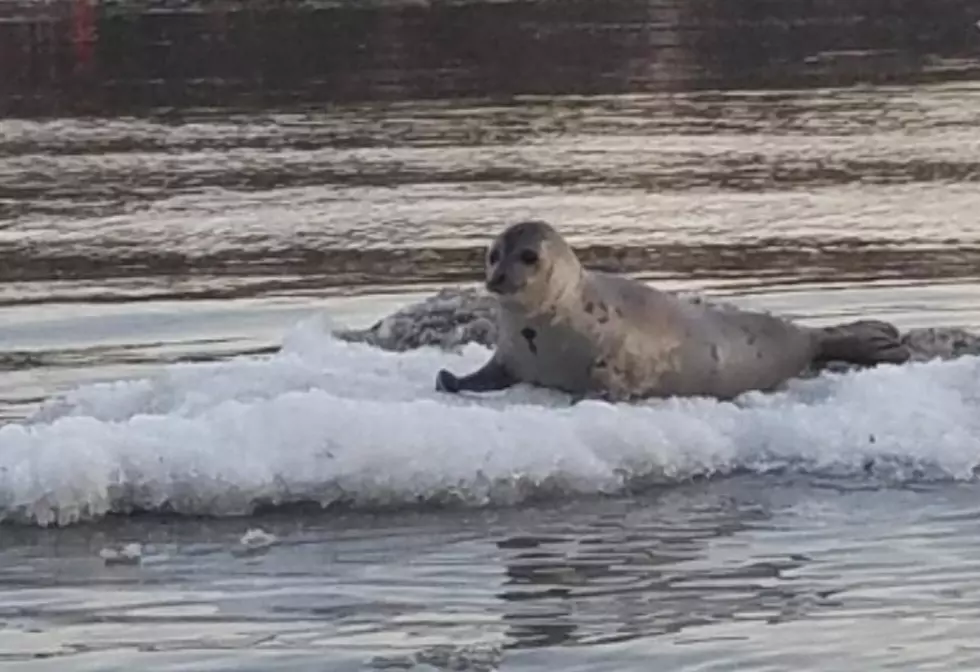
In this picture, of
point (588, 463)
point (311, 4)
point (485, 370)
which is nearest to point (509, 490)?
point (588, 463)

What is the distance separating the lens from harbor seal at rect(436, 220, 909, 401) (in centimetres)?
991

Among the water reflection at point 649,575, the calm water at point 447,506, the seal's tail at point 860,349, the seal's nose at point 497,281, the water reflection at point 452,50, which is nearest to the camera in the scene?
the calm water at point 447,506

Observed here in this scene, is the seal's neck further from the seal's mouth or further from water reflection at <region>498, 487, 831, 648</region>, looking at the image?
water reflection at <region>498, 487, 831, 648</region>

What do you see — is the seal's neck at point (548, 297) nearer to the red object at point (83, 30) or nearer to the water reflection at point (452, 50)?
the water reflection at point (452, 50)

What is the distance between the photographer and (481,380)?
1005cm

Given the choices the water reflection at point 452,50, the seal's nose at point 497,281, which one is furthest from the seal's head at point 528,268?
the water reflection at point 452,50

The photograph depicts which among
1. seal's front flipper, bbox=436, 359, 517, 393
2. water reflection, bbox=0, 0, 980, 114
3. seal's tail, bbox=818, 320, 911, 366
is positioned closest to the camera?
seal's front flipper, bbox=436, 359, 517, 393

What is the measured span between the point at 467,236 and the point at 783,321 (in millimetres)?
7491

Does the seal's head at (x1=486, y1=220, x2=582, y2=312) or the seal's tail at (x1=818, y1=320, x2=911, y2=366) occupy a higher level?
the seal's head at (x1=486, y1=220, x2=582, y2=312)

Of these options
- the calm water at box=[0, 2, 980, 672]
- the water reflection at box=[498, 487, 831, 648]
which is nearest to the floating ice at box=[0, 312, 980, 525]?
the calm water at box=[0, 2, 980, 672]

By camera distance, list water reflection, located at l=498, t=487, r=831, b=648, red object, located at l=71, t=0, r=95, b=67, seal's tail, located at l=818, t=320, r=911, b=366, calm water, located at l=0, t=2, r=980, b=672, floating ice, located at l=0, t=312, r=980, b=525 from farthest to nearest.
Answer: red object, located at l=71, t=0, r=95, b=67
seal's tail, located at l=818, t=320, r=911, b=366
floating ice, located at l=0, t=312, r=980, b=525
water reflection, located at l=498, t=487, r=831, b=648
calm water, located at l=0, t=2, r=980, b=672

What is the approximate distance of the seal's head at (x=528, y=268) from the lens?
9.84 meters

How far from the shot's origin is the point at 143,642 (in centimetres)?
751

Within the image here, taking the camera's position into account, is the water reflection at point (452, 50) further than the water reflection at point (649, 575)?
Yes
